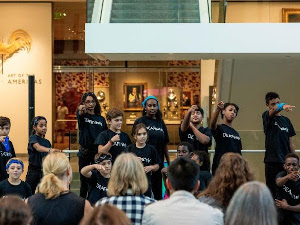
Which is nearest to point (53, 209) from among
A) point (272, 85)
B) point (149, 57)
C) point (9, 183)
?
point (9, 183)

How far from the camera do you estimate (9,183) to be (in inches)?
295

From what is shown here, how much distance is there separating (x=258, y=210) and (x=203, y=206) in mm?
519

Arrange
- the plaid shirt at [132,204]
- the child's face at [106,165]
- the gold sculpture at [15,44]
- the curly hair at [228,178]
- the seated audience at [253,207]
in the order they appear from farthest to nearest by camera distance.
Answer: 1. the gold sculpture at [15,44]
2. the child's face at [106,165]
3. the curly hair at [228,178]
4. the plaid shirt at [132,204]
5. the seated audience at [253,207]

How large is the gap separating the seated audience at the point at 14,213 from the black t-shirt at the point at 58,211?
Answer: 3.65ft

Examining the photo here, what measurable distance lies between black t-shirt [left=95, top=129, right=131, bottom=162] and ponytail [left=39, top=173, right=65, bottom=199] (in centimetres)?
344

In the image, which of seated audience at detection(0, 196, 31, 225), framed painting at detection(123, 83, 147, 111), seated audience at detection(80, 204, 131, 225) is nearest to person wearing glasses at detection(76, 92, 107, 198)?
seated audience at detection(0, 196, 31, 225)

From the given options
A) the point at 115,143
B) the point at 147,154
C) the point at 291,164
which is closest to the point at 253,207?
the point at 291,164

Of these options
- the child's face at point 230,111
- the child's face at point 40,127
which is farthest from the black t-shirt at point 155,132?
the child's face at point 40,127

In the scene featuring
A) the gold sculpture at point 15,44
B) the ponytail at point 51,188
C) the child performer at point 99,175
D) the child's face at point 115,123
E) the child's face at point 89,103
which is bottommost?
the child performer at point 99,175

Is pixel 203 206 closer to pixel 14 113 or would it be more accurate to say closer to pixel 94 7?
pixel 94 7

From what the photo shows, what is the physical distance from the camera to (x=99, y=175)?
7.17 m

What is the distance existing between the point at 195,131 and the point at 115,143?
995 mm

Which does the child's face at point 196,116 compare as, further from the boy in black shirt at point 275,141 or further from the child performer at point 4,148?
the child performer at point 4,148

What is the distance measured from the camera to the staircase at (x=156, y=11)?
10.3 meters
